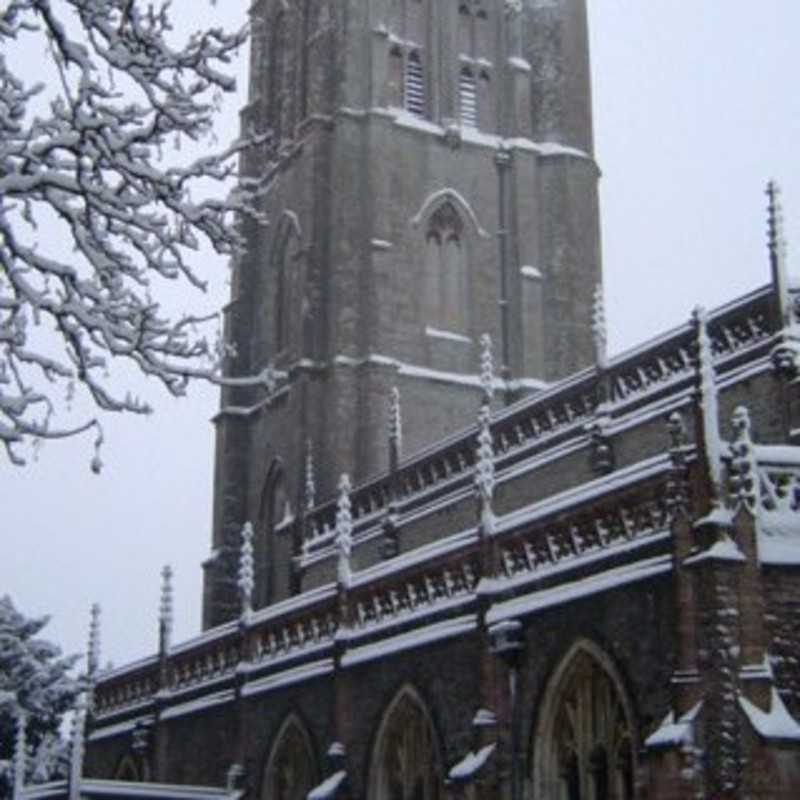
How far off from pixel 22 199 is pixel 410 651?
14727 millimetres

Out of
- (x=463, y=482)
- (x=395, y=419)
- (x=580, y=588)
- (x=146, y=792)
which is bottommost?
(x=146, y=792)

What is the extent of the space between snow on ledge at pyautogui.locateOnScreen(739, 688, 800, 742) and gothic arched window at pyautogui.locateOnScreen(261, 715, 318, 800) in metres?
10.4

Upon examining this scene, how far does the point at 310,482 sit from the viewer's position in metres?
39.5

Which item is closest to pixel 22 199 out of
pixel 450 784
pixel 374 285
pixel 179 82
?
pixel 179 82

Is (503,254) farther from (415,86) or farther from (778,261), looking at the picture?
(778,261)

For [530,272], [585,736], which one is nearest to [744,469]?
[585,736]

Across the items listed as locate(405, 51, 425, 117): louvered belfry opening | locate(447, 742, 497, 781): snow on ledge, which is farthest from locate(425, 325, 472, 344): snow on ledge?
locate(447, 742, 497, 781): snow on ledge

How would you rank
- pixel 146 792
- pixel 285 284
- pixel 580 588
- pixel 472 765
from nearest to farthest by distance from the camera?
pixel 580 588
pixel 472 765
pixel 146 792
pixel 285 284

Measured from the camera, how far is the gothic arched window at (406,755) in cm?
Result: 2309

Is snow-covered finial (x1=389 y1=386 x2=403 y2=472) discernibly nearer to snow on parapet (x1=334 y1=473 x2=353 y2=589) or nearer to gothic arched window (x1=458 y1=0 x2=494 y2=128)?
gothic arched window (x1=458 y1=0 x2=494 y2=128)

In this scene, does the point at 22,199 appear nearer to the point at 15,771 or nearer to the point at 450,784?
the point at 450,784

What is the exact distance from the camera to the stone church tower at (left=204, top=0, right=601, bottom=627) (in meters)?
40.8

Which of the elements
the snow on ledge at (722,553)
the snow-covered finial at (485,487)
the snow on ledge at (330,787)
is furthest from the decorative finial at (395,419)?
the snow on ledge at (722,553)

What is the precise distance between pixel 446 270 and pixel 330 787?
67.9ft
